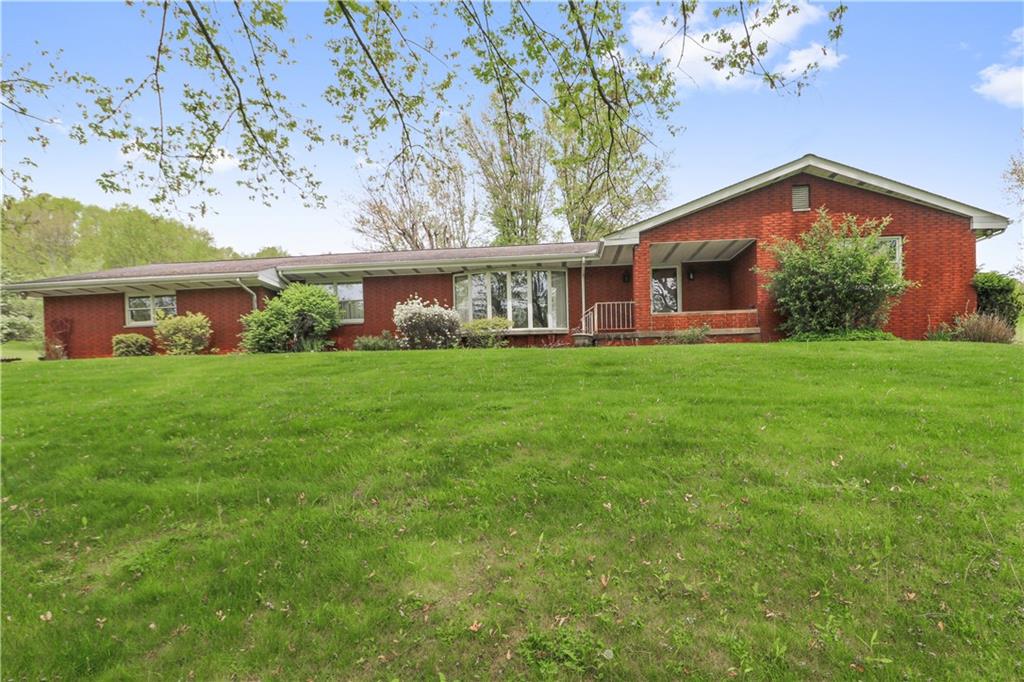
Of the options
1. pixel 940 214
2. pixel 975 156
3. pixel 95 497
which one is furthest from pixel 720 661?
pixel 940 214

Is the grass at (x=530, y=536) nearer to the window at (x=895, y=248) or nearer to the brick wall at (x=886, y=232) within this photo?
the brick wall at (x=886, y=232)

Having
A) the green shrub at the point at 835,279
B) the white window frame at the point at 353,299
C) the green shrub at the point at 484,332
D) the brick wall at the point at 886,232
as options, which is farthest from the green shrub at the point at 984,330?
the white window frame at the point at 353,299

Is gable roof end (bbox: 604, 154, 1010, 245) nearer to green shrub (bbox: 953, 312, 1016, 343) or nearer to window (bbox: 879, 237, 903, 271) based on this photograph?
window (bbox: 879, 237, 903, 271)

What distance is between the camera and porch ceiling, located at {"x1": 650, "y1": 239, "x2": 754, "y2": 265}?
13.3m

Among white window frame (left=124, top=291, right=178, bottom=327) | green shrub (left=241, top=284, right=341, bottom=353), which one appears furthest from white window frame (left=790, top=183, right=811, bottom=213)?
white window frame (left=124, top=291, right=178, bottom=327)

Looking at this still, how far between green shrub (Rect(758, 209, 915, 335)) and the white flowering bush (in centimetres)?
881

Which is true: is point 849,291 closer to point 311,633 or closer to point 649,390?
point 649,390

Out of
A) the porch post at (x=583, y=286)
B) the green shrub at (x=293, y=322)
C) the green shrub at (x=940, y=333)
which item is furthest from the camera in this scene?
the porch post at (x=583, y=286)

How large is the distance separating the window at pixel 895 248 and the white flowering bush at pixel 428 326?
39.1ft

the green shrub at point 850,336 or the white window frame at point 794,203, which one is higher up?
the white window frame at point 794,203

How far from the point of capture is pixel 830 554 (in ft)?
9.77

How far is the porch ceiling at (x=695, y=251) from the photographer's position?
1329 cm

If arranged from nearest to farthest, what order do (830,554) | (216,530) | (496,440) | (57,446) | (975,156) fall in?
(830,554)
(216,530)
(496,440)
(57,446)
(975,156)

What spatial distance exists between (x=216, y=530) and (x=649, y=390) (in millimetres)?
5048
